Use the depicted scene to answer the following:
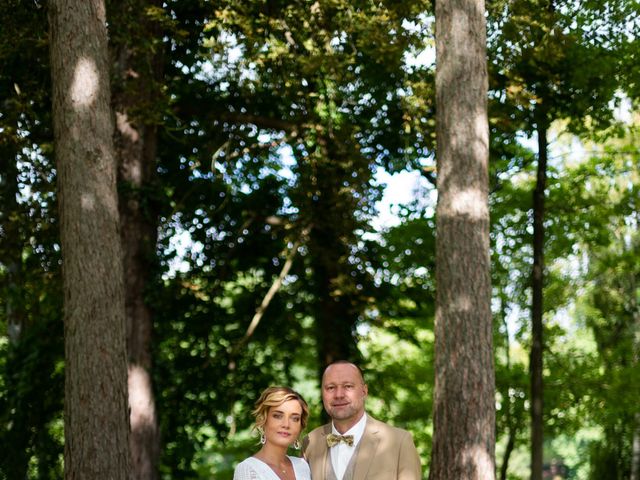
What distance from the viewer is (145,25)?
46.4ft

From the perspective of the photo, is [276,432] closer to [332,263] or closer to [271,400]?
[271,400]

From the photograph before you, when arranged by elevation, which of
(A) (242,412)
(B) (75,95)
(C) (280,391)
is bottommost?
(C) (280,391)

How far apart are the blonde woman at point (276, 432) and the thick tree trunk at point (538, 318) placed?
11.4m

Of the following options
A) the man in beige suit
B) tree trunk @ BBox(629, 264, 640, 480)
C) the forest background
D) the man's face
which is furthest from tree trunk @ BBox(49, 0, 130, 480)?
tree trunk @ BBox(629, 264, 640, 480)

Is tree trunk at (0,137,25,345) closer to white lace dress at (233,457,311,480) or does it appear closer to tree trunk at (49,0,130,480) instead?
tree trunk at (49,0,130,480)

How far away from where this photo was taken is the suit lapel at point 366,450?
5.25 meters

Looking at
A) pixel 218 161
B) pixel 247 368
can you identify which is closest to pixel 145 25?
pixel 218 161

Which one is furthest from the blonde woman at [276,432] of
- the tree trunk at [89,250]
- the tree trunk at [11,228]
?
the tree trunk at [11,228]

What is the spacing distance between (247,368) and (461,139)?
420 inches

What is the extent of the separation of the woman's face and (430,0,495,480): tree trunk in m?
3.97

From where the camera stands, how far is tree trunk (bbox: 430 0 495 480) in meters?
8.80

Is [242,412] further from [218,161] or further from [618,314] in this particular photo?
[618,314]

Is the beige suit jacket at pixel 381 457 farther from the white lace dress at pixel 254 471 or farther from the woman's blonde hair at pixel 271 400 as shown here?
the woman's blonde hair at pixel 271 400

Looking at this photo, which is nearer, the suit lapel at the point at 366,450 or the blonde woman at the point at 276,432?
the blonde woman at the point at 276,432
